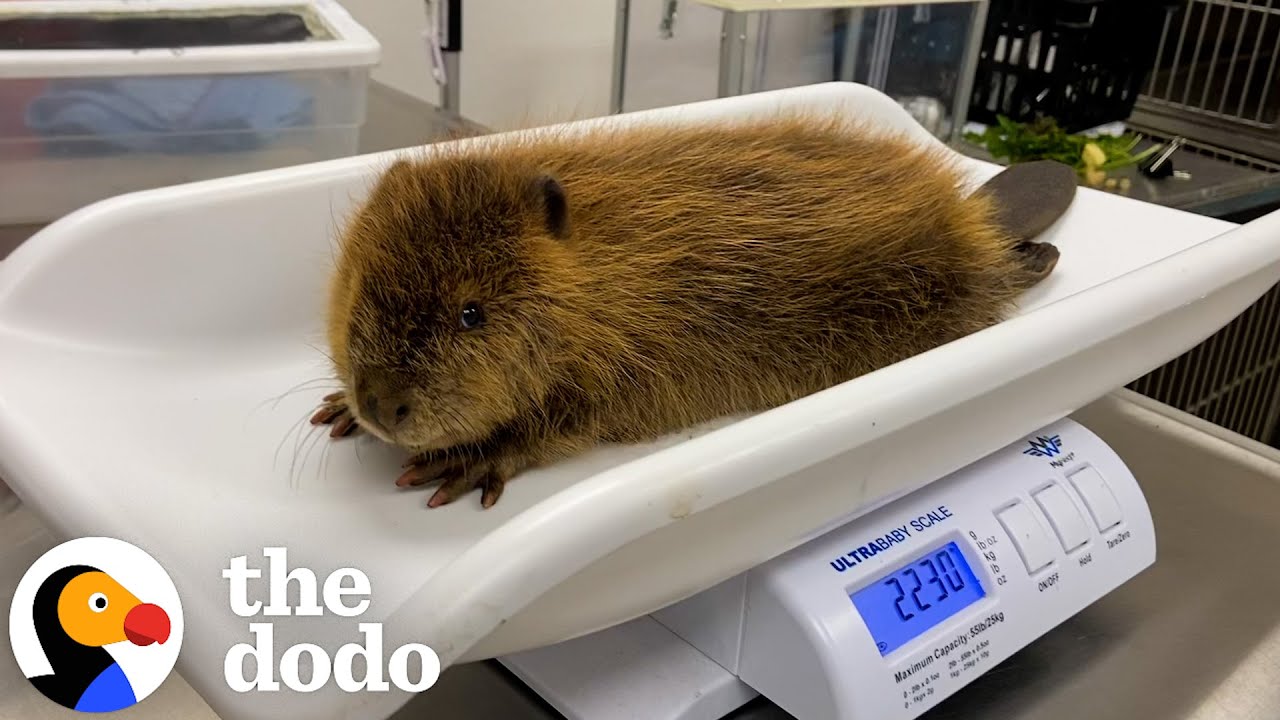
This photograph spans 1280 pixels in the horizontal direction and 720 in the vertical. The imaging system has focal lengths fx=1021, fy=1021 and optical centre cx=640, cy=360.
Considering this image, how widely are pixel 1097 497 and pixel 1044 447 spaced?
0.13 ft

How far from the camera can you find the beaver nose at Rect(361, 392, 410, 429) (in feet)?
1.59

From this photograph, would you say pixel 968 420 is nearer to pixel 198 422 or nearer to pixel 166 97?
pixel 198 422

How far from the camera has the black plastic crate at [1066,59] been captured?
150 centimetres

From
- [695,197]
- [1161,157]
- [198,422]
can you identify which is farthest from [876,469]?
[1161,157]

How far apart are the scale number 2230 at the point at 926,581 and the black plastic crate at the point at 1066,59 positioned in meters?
1.20

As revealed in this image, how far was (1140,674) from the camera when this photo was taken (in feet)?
1.94

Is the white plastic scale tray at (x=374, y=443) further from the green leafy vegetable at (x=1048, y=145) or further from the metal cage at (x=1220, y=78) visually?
the metal cage at (x=1220, y=78)

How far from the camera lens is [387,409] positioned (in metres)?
0.49

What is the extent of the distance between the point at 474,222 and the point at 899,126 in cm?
52

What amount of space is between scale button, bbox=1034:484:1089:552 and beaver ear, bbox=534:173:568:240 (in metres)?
0.29

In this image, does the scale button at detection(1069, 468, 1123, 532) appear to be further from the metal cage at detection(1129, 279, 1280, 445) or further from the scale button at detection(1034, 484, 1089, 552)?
the metal cage at detection(1129, 279, 1280, 445)

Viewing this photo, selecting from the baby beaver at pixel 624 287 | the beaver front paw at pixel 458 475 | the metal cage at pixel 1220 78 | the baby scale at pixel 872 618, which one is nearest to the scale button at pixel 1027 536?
the baby scale at pixel 872 618

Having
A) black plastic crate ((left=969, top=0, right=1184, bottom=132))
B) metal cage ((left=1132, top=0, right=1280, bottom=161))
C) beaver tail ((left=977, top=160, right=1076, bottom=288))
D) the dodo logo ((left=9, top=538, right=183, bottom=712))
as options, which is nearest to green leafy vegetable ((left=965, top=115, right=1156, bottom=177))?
black plastic crate ((left=969, top=0, right=1184, bottom=132))

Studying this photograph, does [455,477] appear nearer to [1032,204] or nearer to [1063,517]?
[1063,517]
